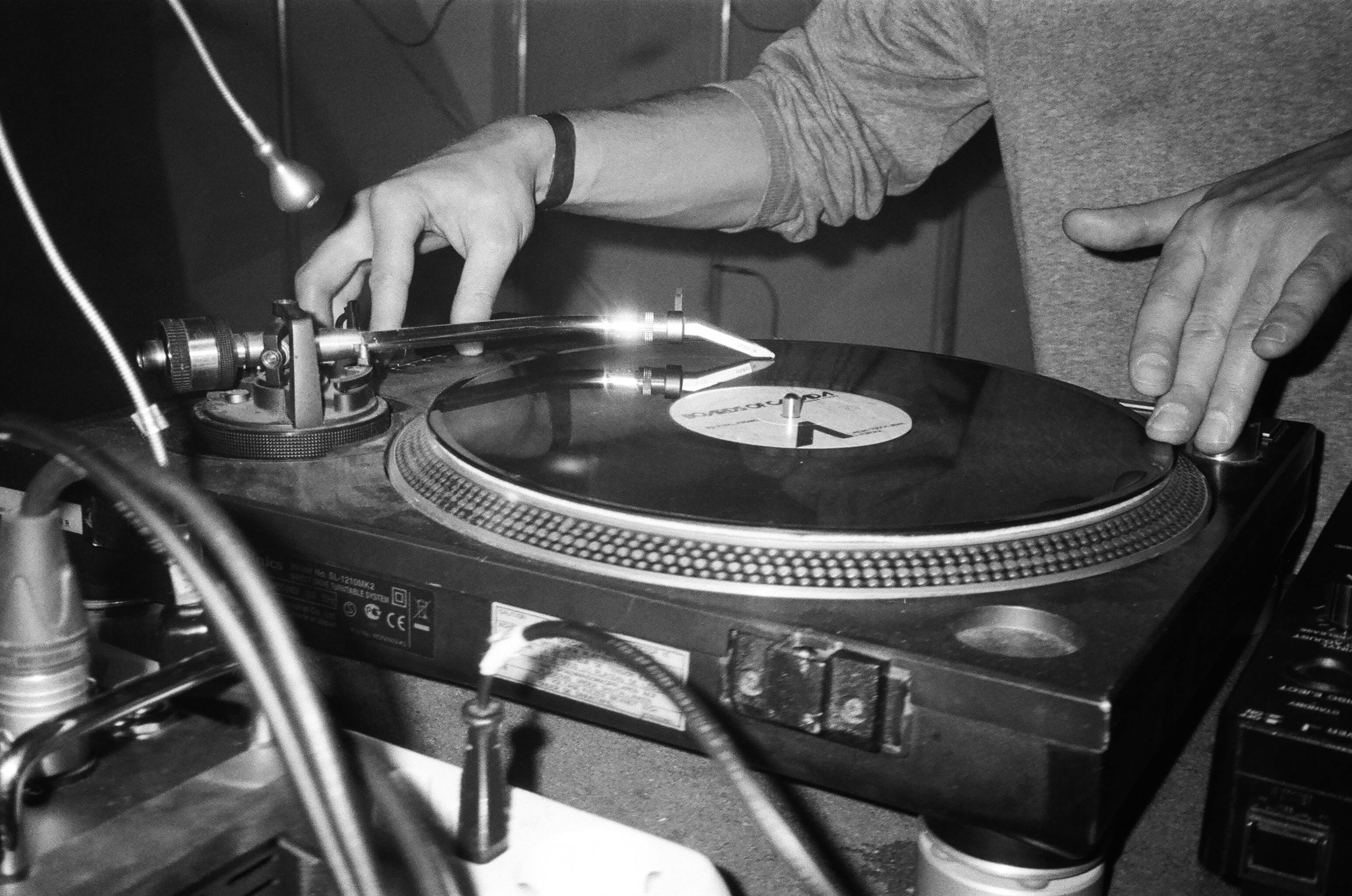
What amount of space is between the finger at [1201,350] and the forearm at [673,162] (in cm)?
75

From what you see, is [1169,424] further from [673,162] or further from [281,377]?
[673,162]

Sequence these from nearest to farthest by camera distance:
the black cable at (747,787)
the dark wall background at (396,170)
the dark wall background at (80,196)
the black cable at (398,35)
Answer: the black cable at (747,787) → the dark wall background at (80,196) → the dark wall background at (396,170) → the black cable at (398,35)

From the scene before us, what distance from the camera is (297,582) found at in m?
0.71

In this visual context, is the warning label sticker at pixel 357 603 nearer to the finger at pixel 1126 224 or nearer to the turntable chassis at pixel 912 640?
the turntable chassis at pixel 912 640

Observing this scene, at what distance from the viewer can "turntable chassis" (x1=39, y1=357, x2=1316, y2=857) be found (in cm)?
50

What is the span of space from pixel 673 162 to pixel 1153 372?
78 centimetres

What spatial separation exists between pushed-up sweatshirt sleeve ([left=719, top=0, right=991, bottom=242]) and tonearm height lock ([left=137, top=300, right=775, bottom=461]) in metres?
0.84

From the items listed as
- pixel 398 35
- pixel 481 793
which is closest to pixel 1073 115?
pixel 481 793

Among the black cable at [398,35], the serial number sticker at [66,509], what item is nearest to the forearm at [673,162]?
the serial number sticker at [66,509]

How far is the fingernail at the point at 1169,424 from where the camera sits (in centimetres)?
83

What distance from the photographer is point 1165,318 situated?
2.96ft

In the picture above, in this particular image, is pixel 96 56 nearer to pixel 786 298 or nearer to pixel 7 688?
pixel 786 298

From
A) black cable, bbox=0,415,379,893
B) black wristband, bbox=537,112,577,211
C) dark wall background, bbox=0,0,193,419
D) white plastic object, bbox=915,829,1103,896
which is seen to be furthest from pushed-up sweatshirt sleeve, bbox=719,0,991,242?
dark wall background, bbox=0,0,193,419

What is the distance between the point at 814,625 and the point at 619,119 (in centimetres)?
103
